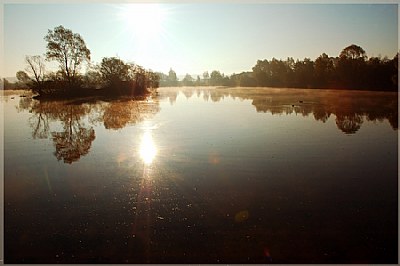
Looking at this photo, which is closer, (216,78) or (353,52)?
(353,52)

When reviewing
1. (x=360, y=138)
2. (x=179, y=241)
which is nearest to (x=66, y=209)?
(x=179, y=241)

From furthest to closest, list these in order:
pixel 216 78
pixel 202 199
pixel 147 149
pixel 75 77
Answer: pixel 216 78 < pixel 75 77 < pixel 147 149 < pixel 202 199

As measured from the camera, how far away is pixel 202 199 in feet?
26.7

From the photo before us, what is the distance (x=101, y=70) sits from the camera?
54656mm

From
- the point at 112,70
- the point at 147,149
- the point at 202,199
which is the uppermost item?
the point at 112,70

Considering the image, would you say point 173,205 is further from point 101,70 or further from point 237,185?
point 101,70

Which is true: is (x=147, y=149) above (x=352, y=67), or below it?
below

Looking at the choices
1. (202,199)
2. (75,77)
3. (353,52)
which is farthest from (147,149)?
(353,52)

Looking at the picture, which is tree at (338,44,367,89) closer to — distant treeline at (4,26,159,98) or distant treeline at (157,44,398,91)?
distant treeline at (157,44,398,91)

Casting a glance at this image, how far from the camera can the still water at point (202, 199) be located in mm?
5926

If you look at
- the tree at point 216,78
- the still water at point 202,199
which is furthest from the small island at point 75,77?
the tree at point 216,78

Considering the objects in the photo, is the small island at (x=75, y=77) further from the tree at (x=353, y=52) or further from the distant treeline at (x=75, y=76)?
the tree at (x=353, y=52)

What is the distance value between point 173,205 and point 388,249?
16.6ft

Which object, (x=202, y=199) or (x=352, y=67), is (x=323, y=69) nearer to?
(x=352, y=67)
